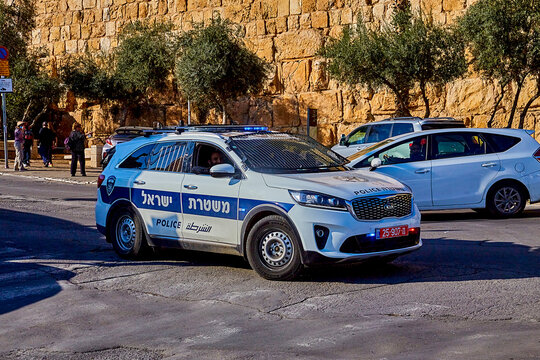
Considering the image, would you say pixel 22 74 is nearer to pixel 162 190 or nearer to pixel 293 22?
pixel 293 22

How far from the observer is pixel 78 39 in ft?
141

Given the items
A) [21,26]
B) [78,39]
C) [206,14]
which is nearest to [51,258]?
[206,14]

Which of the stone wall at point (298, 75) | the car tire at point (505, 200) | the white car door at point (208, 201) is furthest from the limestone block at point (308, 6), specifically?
the white car door at point (208, 201)

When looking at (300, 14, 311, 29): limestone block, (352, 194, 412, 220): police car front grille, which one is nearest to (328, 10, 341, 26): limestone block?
(300, 14, 311, 29): limestone block

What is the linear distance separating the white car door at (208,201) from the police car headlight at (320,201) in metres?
0.88

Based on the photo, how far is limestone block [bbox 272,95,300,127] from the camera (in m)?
34.5

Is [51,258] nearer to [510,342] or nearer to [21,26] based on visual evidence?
[510,342]

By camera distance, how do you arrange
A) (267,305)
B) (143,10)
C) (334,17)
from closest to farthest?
(267,305), (334,17), (143,10)

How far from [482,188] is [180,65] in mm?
18411

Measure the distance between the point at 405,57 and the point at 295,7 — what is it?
9722 millimetres

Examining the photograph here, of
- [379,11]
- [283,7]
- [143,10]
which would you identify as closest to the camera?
[379,11]

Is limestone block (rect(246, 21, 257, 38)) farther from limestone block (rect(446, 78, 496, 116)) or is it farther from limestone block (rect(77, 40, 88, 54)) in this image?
limestone block (rect(77, 40, 88, 54))

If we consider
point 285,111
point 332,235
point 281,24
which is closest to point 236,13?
point 281,24

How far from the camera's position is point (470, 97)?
30.0 m
